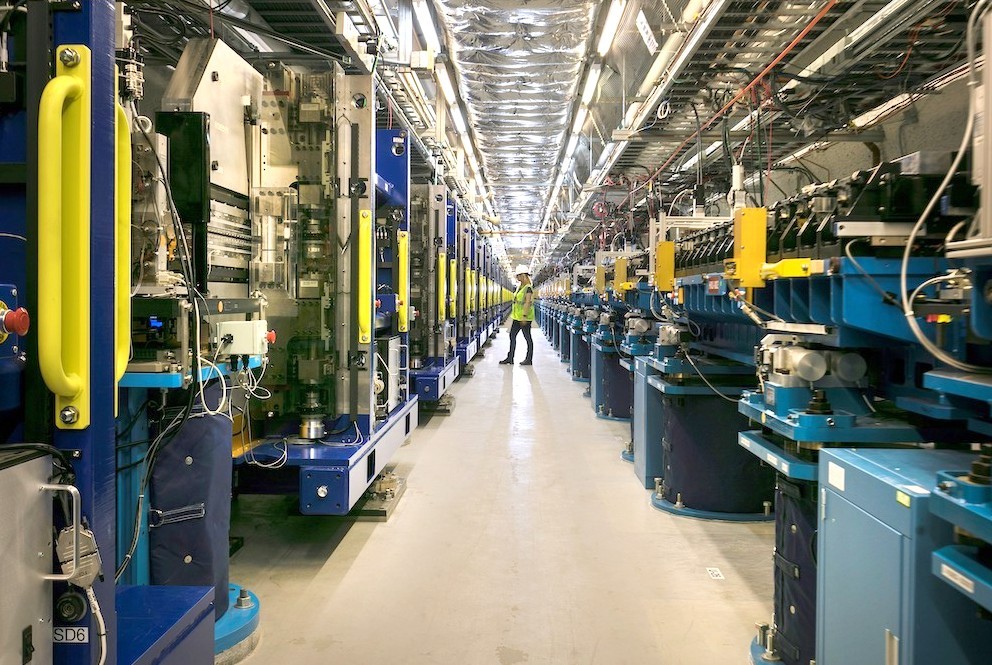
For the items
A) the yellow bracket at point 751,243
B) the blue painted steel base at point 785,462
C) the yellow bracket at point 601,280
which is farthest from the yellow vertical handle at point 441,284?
the blue painted steel base at point 785,462

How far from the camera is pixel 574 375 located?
38.2 feet

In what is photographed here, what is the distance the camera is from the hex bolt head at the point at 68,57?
1.39 m

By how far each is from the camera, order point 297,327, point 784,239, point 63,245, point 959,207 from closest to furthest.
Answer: point 63,245
point 959,207
point 784,239
point 297,327

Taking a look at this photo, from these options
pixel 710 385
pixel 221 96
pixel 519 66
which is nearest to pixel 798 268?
pixel 710 385

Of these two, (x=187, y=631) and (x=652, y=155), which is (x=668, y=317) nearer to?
(x=652, y=155)

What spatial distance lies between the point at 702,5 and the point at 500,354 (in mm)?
13490

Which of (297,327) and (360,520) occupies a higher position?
(297,327)

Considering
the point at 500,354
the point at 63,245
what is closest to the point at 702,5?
the point at 63,245

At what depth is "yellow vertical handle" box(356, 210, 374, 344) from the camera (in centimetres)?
382

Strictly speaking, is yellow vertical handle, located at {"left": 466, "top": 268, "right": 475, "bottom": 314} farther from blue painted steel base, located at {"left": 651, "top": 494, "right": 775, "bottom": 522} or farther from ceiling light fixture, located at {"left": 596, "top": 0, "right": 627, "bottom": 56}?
blue painted steel base, located at {"left": 651, "top": 494, "right": 775, "bottom": 522}

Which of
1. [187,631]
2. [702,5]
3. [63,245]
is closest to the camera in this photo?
[63,245]

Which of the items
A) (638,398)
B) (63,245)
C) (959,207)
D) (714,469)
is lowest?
(714,469)

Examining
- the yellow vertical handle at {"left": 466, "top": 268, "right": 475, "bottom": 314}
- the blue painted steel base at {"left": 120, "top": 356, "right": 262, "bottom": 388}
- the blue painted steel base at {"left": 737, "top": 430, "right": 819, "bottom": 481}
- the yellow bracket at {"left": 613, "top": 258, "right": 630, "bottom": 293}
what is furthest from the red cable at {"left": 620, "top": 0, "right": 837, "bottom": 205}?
the yellow vertical handle at {"left": 466, "top": 268, "right": 475, "bottom": 314}

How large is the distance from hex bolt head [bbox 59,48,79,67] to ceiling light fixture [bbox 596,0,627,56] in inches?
149
